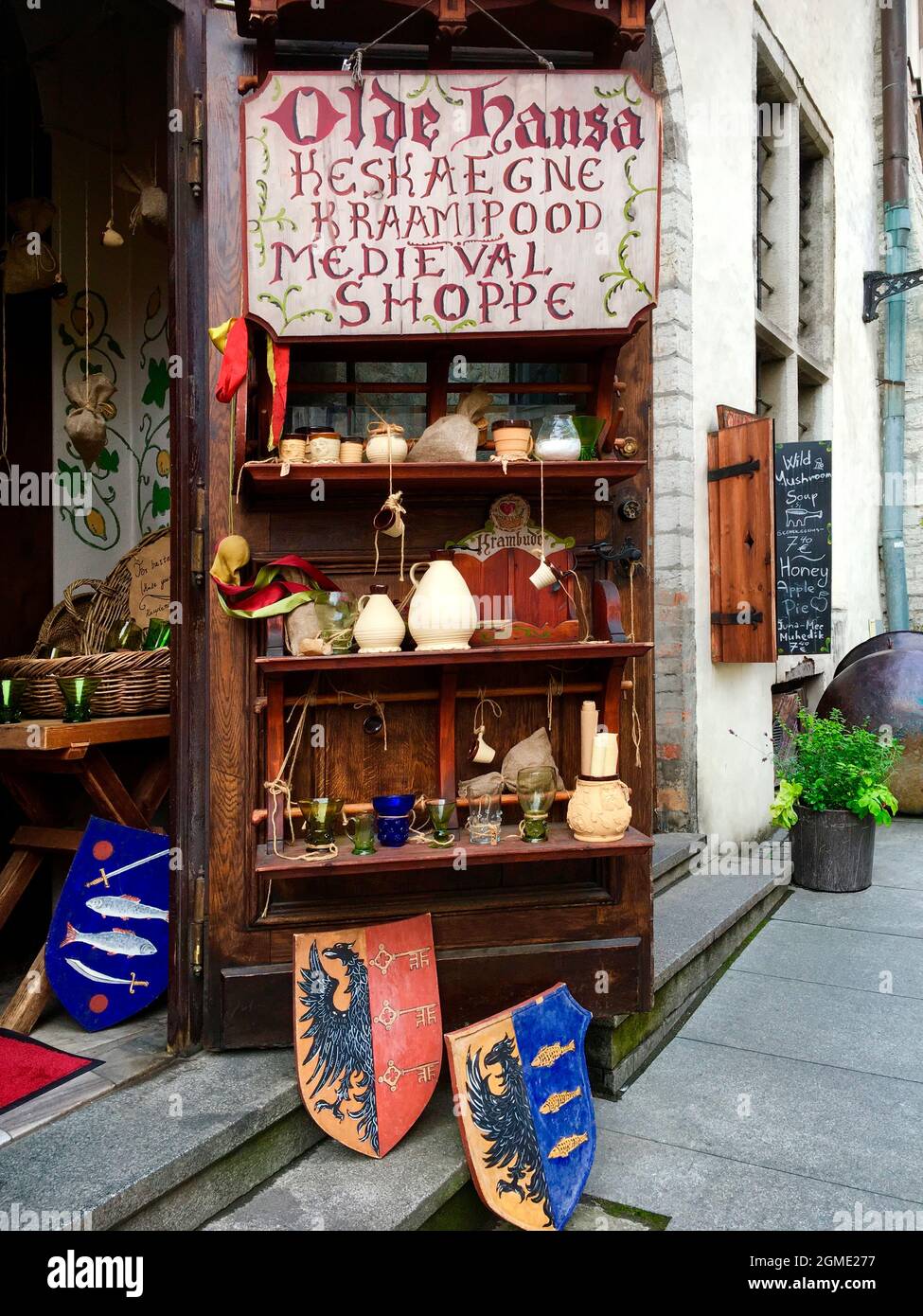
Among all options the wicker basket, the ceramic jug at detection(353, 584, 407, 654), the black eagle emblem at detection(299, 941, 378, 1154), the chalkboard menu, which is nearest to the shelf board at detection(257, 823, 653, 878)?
the black eagle emblem at detection(299, 941, 378, 1154)

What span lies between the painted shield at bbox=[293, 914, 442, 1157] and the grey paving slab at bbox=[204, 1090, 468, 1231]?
57 millimetres

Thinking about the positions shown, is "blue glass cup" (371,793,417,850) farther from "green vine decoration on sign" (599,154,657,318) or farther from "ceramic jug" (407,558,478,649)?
"green vine decoration on sign" (599,154,657,318)

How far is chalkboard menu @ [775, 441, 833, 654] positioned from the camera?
5.03 meters

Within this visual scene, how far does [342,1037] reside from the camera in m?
2.23

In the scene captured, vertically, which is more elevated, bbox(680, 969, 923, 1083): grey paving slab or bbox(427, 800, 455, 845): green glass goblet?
bbox(427, 800, 455, 845): green glass goblet

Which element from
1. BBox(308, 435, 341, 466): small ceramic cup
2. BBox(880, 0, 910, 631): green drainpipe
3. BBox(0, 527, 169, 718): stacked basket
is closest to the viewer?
BBox(308, 435, 341, 466): small ceramic cup

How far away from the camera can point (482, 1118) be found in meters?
2.08

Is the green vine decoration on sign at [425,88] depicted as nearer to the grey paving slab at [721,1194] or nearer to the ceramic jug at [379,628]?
the ceramic jug at [379,628]

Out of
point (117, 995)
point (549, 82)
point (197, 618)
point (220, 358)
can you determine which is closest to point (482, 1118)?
point (117, 995)

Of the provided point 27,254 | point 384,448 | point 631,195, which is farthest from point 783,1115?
point 27,254

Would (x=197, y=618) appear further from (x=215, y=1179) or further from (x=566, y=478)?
(x=215, y=1179)

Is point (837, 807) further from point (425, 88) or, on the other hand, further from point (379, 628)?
point (425, 88)

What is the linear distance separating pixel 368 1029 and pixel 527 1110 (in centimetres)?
43
